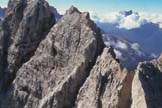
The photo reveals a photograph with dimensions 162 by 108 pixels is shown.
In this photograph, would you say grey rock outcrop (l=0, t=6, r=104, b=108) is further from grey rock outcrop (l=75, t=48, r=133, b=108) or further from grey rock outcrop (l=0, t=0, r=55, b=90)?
grey rock outcrop (l=0, t=0, r=55, b=90)

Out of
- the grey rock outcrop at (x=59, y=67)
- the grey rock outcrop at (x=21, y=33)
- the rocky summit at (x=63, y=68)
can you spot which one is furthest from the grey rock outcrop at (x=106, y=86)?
the grey rock outcrop at (x=21, y=33)

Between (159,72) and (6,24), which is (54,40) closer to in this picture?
(6,24)

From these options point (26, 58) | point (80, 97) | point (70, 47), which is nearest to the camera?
point (80, 97)

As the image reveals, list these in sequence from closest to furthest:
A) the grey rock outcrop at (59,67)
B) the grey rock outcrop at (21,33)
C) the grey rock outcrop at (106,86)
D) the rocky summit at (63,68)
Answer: the rocky summit at (63,68) → the grey rock outcrop at (106,86) → the grey rock outcrop at (59,67) → the grey rock outcrop at (21,33)

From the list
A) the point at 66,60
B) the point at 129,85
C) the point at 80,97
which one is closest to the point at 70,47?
the point at 66,60

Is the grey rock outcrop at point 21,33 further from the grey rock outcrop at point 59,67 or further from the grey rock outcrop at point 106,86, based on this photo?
the grey rock outcrop at point 106,86
